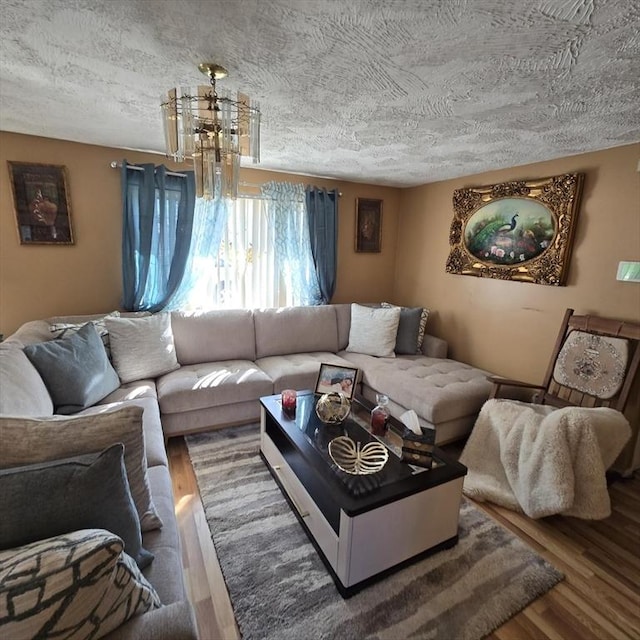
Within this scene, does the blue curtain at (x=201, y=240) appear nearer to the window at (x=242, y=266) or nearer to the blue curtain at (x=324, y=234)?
the window at (x=242, y=266)

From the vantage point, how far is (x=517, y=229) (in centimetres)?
273

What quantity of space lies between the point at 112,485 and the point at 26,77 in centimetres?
181

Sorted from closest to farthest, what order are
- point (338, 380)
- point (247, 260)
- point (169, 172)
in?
1. point (338, 380)
2. point (169, 172)
3. point (247, 260)

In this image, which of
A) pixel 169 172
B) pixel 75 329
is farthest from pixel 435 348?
pixel 75 329

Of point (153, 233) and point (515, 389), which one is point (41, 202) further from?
point (515, 389)

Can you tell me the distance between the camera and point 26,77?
1.51 meters

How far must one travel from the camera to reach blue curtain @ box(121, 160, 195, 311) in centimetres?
273

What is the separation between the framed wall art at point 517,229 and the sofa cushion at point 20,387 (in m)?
3.27

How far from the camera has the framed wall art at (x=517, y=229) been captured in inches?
96.0

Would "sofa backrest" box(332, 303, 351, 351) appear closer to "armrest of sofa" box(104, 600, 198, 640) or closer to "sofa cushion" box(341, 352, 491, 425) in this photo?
"sofa cushion" box(341, 352, 491, 425)

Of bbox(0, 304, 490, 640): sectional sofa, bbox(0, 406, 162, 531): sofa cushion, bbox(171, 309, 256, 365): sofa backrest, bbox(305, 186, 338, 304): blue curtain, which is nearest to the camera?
bbox(0, 406, 162, 531): sofa cushion

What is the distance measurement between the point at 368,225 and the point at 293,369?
1.99m

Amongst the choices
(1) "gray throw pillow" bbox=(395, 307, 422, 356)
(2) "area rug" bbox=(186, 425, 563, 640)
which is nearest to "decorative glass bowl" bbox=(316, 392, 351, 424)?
(2) "area rug" bbox=(186, 425, 563, 640)

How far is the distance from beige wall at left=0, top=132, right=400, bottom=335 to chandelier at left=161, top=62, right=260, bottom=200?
171cm
